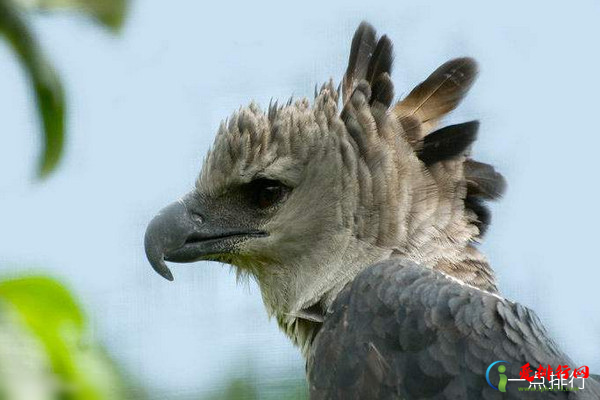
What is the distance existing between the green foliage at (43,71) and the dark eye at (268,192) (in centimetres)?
100

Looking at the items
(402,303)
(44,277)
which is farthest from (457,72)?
(44,277)

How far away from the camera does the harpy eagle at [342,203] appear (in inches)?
88.3

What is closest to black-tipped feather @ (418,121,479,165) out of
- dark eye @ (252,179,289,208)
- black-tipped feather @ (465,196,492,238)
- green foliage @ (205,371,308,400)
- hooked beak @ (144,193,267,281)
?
black-tipped feather @ (465,196,492,238)

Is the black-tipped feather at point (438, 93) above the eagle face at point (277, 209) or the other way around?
above

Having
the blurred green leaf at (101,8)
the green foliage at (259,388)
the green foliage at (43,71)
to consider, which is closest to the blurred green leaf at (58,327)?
the green foliage at (43,71)

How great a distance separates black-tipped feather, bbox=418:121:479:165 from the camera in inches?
93.4

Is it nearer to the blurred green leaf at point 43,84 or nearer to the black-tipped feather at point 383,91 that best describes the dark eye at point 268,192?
the black-tipped feather at point 383,91

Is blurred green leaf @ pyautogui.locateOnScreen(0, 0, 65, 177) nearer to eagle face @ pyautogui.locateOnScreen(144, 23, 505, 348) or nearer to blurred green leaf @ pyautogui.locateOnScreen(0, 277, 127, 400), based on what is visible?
blurred green leaf @ pyautogui.locateOnScreen(0, 277, 127, 400)

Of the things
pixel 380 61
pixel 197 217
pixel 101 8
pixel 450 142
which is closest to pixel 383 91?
pixel 380 61

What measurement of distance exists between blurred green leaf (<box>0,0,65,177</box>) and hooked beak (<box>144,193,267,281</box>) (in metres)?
0.95

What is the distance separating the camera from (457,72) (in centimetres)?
250

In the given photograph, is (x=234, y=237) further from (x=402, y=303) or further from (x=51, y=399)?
(x=51, y=399)

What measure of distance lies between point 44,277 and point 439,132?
1.48m

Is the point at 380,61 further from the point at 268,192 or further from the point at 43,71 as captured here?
the point at 43,71
